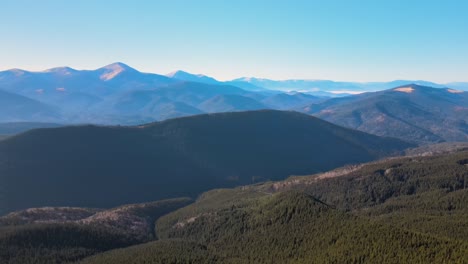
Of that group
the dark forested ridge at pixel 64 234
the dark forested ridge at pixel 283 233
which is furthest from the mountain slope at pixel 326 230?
the dark forested ridge at pixel 64 234

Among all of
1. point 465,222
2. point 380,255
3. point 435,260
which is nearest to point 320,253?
point 380,255

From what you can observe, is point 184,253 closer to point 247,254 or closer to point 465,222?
point 247,254

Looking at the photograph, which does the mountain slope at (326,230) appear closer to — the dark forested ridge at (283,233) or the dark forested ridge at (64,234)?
the dark forested ridge at (283,233)

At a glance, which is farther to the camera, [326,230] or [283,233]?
[283,233]

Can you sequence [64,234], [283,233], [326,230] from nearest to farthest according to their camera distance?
[326,230], [283,233], [64,234]

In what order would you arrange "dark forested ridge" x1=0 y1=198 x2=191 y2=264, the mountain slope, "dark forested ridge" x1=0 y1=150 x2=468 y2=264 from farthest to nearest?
"dark forested ridge" x1=0 y1=198 x2=191 y2=264, "dark forested ridge" x1=0 y1=150 x2=468 y2=264, the mountain slope

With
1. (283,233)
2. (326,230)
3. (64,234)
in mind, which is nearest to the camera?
(326,230)

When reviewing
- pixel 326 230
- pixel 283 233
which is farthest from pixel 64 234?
pixel 326 230

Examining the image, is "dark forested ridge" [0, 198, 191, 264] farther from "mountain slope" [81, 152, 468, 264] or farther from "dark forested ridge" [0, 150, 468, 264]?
"mountain slope" [81, 152, 468, 264]

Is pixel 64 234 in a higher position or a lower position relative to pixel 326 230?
lower

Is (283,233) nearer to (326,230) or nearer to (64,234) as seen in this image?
(326,230)

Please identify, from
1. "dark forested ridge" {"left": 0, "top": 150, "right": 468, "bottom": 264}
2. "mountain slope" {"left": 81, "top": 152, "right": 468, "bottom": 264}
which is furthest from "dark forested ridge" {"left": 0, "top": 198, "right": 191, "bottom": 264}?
"mountain slope" {"left": 81, "top": 152, "right": 468, "bottom": 264}
